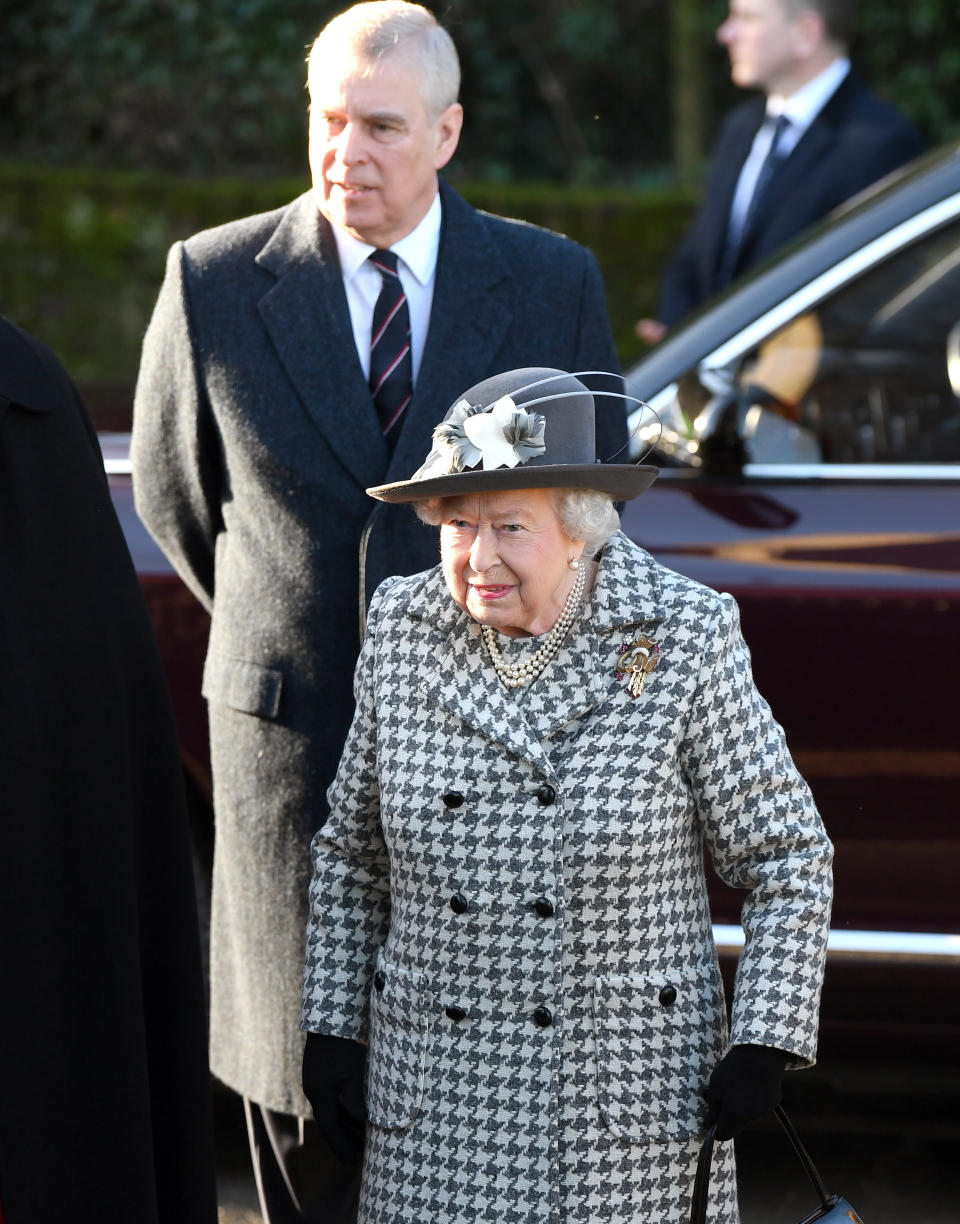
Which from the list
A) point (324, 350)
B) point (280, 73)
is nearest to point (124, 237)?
point (280, 73)

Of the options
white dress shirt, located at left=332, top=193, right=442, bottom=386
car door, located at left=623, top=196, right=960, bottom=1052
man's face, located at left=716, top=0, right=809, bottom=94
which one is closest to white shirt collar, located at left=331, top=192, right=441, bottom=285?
white dress shirt, located at left=332, top=193, right=442, bottom=386

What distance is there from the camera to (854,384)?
3826 millimetres

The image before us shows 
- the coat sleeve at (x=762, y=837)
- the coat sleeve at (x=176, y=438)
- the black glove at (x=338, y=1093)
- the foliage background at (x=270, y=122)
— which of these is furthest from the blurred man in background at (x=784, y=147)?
the foliage background at (x=270, y=122)

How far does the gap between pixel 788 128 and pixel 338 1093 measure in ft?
11.8

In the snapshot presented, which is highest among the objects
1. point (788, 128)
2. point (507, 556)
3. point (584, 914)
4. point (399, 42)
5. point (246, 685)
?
point (788, 128)

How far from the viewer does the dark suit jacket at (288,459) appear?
294 centimetres

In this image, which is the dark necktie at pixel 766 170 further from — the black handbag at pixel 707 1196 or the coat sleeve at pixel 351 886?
the black handbag at pixel 707 1196

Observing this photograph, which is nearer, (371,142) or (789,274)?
(371,142)

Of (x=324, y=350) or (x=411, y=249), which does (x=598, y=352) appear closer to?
(x=411, y=249)

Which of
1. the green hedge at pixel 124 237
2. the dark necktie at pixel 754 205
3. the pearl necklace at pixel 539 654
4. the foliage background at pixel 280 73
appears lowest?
the pearl necklace at pixel 539 654

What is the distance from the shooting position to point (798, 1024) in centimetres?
223

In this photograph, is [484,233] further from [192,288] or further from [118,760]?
[118,760]

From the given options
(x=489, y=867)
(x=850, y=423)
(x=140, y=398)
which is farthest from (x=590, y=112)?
(x=489, y=867)

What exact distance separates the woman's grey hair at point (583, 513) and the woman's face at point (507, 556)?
0.04 feet
